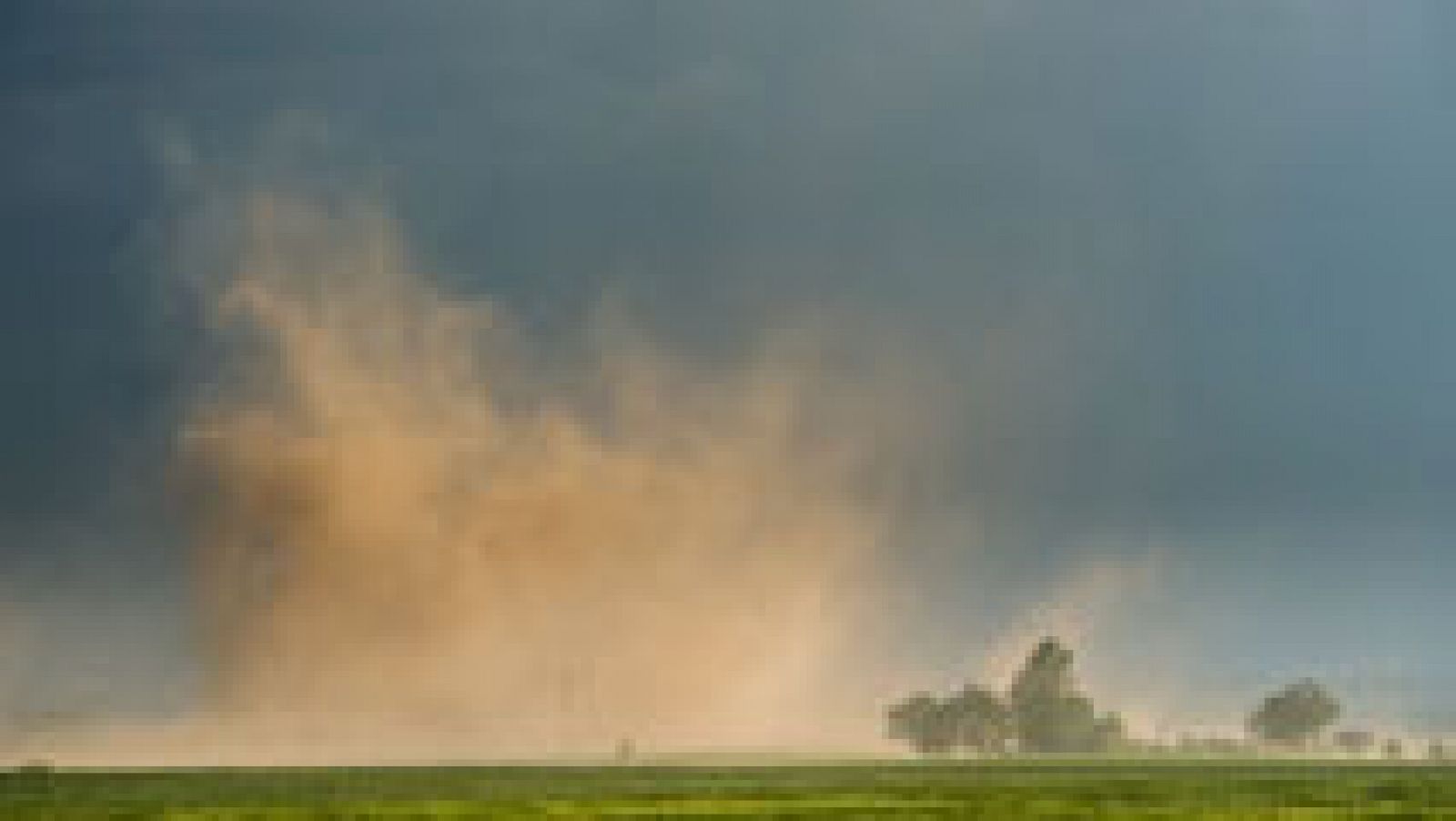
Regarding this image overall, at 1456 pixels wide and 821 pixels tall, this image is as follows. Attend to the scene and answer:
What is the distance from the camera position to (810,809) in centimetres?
8556

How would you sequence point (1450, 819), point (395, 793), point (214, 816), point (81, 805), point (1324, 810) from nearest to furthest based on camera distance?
point (1450, 819), point (1324, 810), point (214, 816), point (81, 805), point (395, 793)

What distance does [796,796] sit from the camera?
100 metres

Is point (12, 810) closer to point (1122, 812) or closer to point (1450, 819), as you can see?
point (1122, 812)

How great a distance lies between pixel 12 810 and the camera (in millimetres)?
88188

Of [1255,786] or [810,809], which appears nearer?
[810,809]

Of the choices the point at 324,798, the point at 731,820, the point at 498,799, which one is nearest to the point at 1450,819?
the point at 731,820

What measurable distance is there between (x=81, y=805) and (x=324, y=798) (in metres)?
12.6

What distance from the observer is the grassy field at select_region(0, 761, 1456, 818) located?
81.1 metres

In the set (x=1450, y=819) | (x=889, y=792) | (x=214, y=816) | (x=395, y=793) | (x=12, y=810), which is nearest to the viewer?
(x=1450, y=819)

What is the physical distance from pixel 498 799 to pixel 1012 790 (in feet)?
81.2

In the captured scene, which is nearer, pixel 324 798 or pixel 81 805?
pixel 81 805

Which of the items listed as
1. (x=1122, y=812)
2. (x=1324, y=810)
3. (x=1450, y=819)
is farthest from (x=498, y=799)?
(x=1450, y=819)

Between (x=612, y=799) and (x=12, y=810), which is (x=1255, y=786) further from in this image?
(x=12, y=810)

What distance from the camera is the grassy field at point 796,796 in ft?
266
